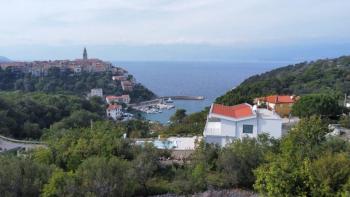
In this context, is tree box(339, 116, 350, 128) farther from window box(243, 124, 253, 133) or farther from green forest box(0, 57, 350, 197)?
green forest box(0, 57, 350, 197)

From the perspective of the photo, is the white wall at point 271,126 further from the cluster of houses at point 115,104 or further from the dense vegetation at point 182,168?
Result: the cluster of houses at point 115,104

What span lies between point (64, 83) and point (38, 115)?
38.0 metres

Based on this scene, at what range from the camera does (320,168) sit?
10047 millimetres

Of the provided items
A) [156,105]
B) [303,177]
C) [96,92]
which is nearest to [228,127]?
[303,177]

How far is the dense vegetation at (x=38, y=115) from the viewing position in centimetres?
3186

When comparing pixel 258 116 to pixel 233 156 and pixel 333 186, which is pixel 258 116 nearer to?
pixel 233 156

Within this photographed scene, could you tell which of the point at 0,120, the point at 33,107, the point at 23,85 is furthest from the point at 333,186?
the point at 23,85

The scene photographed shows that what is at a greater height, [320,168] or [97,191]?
[320,168]

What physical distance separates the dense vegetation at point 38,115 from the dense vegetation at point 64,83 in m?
25.9

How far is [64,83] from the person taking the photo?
2997 inches

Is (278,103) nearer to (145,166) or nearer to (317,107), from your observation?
(317,107)

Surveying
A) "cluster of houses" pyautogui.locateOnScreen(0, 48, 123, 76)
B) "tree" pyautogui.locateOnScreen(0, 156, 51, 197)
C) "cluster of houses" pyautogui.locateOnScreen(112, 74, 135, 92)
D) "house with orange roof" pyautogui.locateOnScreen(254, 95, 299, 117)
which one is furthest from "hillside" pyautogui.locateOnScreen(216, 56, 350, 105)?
"cluster of houses" pyautogui.locateOnScreen(0, 48, 123, 76)

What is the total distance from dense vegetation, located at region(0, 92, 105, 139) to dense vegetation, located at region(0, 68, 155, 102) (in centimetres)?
2593

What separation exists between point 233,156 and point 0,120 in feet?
74.3
